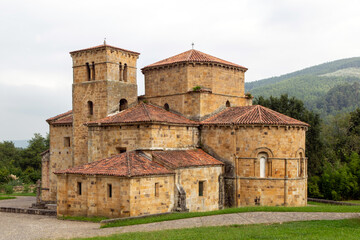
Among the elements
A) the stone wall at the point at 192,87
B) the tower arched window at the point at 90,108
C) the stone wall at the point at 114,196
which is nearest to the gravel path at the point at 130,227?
the stone wall at the point at 114,196

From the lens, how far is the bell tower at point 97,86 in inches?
1124

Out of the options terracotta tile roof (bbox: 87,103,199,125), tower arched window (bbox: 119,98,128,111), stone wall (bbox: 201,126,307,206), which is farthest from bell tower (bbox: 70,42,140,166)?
stone wall (bbox: 201,126,307,206)

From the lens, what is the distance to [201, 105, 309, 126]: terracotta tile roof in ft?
87.8

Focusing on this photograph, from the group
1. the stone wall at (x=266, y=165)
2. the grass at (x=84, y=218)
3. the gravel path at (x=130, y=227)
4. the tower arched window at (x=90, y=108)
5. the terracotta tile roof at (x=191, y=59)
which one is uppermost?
A: the terracotta tile roof at (x=191, y=59)

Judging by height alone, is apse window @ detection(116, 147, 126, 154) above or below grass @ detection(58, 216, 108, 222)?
above

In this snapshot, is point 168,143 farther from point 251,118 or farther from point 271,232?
point 271,232

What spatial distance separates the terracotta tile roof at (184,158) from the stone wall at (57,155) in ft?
32.4

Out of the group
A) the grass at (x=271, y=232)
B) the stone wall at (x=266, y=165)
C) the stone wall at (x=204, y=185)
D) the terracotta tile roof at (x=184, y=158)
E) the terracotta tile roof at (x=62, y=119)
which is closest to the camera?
the grass at (x=271, y=232)

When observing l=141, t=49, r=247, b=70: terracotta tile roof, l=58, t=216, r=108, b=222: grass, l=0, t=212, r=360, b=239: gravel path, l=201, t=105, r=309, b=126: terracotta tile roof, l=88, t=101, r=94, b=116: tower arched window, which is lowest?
l=58, t=216, r=108, b=222: grass

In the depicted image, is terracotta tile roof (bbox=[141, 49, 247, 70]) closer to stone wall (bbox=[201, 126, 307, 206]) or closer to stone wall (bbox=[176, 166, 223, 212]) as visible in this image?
stone wall (bbox=[201, 126, 307, 206])

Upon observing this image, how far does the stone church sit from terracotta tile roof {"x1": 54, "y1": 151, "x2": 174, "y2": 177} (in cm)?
7

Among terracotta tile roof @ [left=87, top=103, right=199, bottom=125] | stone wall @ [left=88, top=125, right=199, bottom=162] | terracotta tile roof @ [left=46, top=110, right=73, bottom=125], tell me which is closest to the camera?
stone wall @ [left=88, top=125, right=199, bottom=162]

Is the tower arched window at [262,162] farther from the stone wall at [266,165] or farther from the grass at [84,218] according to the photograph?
the grass at [84,218]

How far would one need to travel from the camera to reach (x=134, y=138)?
25500 mm
